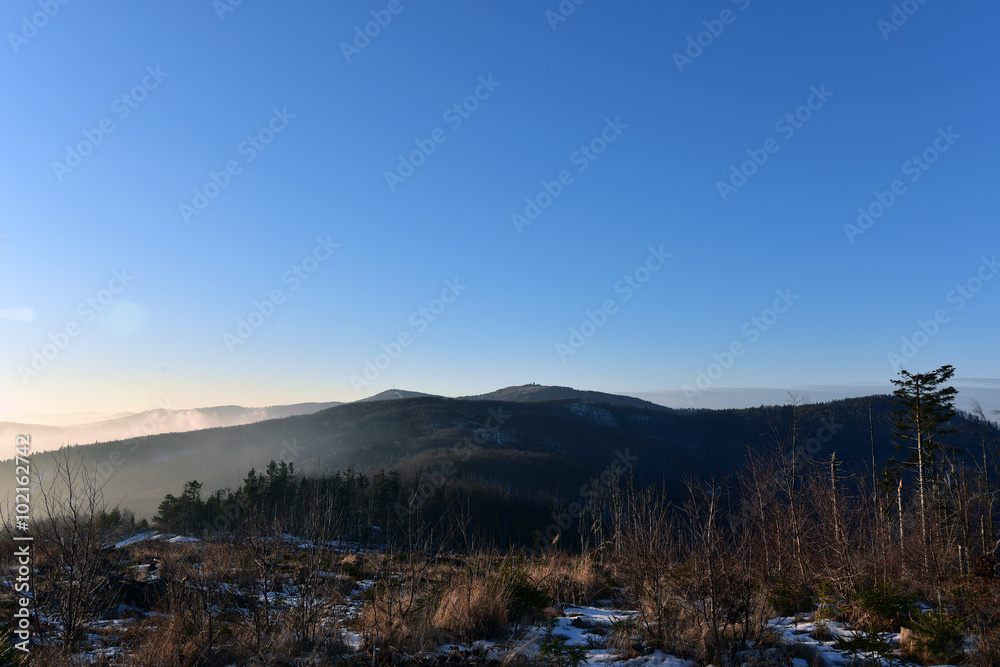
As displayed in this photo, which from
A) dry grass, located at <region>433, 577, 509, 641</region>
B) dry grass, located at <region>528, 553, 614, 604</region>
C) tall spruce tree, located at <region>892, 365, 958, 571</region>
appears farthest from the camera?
tall spruce tree, located at <region>892, 365, 958, 571</region>

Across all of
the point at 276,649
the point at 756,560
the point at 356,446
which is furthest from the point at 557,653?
the point at 356,446

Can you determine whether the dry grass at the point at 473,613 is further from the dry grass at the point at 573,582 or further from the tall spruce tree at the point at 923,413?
the tall spruce tree at the point at 923,413

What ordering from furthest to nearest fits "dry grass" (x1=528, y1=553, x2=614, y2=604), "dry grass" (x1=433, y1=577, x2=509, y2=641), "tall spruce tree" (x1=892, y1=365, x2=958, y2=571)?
"tall spruce tree" (x1=892, y1=365, x2=958, y2=571), "dry grass" (x1=528, y1=553, x2=614, y2=604), "dry grass" (x1=433, y1=577, x2=509, y2=641)

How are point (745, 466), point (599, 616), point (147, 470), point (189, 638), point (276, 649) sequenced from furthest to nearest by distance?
point (147, 470)
point (745, 466)
point (599, 616)
point (189, 638)
point (276, 649)

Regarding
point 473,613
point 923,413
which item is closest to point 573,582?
point 473,613

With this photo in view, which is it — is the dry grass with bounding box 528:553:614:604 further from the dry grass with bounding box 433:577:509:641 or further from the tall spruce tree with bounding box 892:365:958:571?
the tall spruce tree with bounding box 892:365:958:571

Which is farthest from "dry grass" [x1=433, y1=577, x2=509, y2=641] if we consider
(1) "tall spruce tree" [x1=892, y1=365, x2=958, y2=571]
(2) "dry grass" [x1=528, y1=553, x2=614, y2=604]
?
(1) "tall spruce tree" [x1=892, y1=365, x2=958, y2=571]

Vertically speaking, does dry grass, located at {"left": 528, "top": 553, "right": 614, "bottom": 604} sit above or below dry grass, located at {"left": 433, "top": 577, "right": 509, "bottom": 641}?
below

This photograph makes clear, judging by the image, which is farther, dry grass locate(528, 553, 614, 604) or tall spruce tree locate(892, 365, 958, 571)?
tall spruce tree locate(892, 365, 958, 571)

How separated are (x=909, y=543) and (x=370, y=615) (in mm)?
10501

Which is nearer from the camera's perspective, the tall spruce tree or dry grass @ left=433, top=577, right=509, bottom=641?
dry grass @ left=433, top=577, right=509, bottom=641

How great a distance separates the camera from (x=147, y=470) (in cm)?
19275

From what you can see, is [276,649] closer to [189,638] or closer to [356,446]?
[189,638]

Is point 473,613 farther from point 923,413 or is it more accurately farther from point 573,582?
point 923,413
